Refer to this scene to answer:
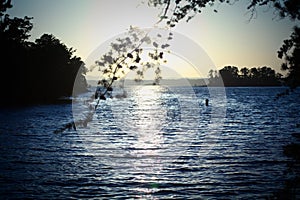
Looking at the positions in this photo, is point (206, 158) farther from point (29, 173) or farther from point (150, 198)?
point (29, 173)

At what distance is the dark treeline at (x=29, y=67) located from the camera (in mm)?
84875

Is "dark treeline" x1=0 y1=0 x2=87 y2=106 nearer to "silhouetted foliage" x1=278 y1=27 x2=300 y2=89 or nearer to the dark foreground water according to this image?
the dark foreground water

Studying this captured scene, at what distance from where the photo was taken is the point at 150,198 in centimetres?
1644

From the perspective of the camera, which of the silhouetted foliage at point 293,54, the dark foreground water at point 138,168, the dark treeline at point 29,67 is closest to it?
the silhouetted foliage at point 293,54

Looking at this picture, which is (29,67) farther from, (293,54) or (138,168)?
(293,54)

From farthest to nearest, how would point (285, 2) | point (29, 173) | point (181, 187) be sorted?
point (29, 173) → point (181, 187) → point (285, 2)

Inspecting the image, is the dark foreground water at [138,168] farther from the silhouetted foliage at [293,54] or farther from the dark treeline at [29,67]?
the dark treeline at [29,67]

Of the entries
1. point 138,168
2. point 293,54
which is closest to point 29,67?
point 138,168

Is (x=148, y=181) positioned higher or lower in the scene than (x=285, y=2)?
lower

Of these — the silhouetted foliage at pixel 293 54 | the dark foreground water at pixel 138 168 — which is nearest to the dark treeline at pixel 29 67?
the dark foreground water at pixel 138 168

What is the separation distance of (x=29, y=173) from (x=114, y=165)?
592cm

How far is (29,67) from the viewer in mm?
94312

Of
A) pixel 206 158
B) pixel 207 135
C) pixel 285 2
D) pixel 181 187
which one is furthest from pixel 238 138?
pixel 285 2

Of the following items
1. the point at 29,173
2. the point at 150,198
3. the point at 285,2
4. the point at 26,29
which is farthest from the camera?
the point at 26,29
